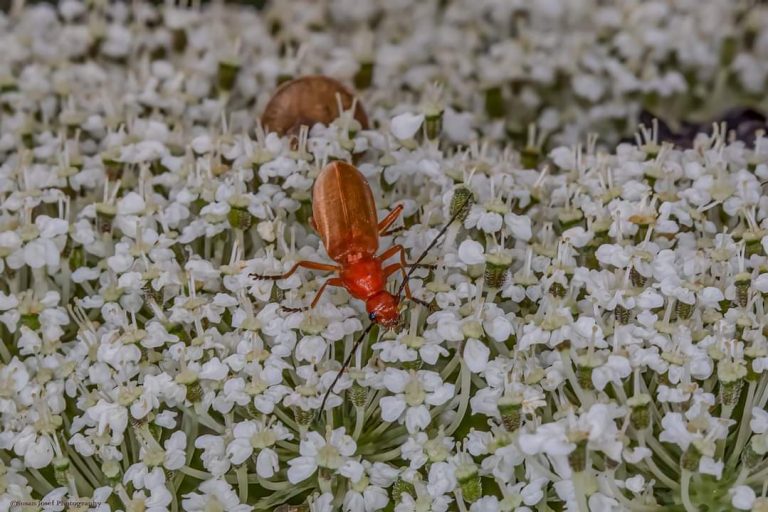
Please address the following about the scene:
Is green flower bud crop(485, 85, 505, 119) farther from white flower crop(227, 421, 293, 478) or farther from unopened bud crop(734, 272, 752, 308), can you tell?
white flower crop(227, 421, 293, 478)

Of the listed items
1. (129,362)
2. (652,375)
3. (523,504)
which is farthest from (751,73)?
(129,362)

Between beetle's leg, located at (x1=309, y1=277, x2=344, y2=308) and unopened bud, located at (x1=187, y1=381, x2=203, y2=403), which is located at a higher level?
beetle's leg, located at (x1=309, y1=277, x2=344, y2=308)

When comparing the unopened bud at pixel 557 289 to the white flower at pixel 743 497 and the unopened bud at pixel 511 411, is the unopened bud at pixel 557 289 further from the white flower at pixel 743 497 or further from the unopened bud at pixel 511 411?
the white flower at pixel 743 497

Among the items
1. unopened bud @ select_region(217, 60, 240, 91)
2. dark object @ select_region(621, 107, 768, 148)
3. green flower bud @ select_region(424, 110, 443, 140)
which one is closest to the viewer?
green flower bud @ select_region(424, 110, 443, 140)

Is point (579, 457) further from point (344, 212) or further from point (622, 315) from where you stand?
point (344, 212)

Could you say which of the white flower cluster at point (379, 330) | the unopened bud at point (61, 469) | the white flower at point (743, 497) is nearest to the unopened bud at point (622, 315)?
the white flower cluster at point (379, 330)

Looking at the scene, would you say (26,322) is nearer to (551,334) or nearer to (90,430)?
(90,430)

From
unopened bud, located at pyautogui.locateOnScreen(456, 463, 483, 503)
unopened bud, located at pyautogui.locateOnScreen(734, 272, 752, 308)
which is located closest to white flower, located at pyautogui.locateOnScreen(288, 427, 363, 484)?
unopened bud, located at pyautogui.locateOnScreen(456, 463, 483, 503)
